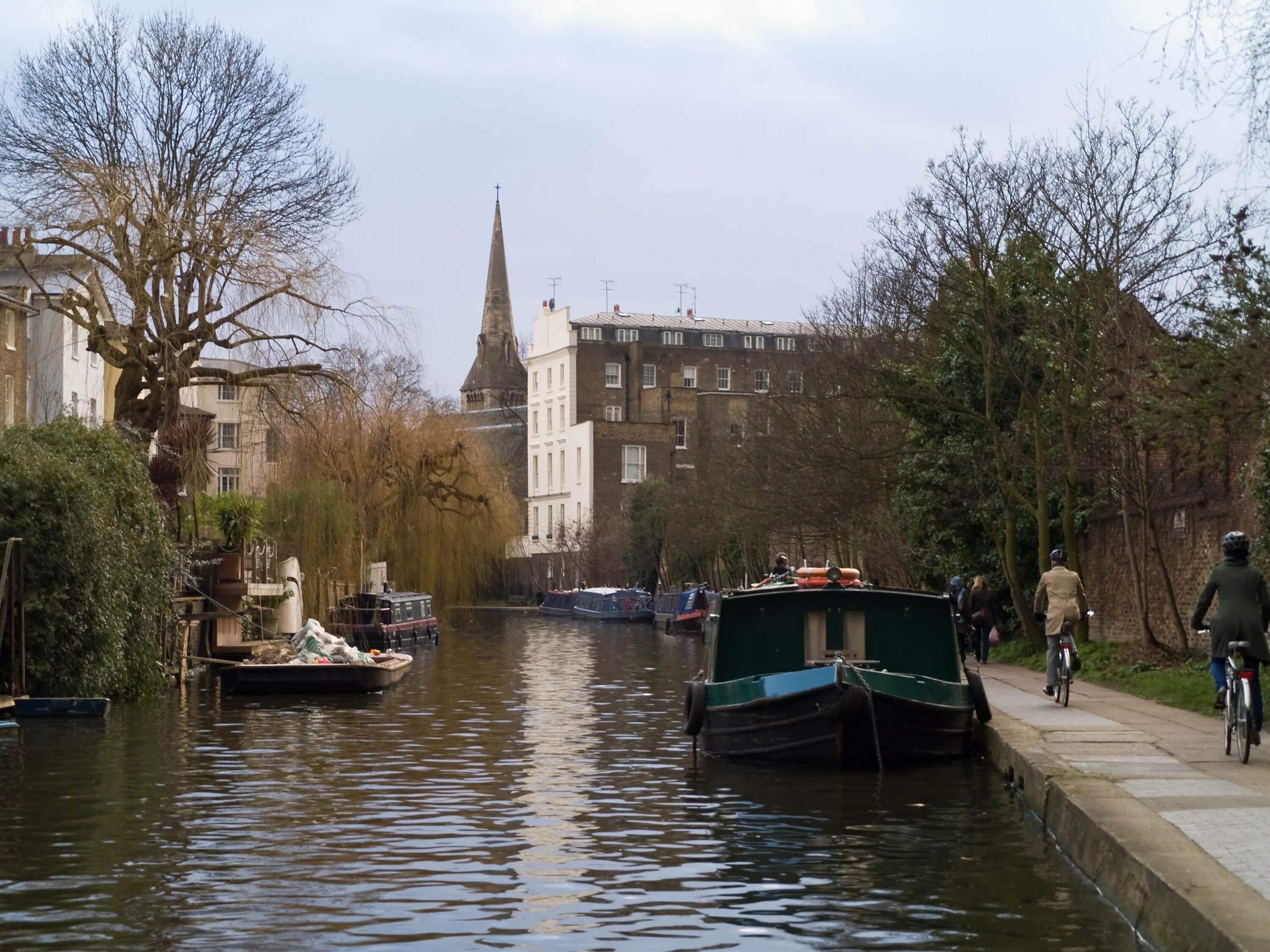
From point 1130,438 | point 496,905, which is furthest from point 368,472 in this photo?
point 496,905

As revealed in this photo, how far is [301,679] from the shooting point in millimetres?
31172

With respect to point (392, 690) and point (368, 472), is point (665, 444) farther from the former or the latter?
point (392, 690)

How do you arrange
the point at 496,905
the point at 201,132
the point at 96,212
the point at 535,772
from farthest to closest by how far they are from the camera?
the point at 201,132
the point at 96,212
the point at 535,772
the point at 496,905

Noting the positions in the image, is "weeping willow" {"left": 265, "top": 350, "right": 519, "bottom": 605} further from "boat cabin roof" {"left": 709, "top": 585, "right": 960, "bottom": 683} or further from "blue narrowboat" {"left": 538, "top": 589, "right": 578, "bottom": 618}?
"blue narrowboat" {"left": 538, "top": 589, "right": 578, "bottom": 618}

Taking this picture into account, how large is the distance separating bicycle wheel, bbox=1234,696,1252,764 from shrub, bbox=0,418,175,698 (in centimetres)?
1696

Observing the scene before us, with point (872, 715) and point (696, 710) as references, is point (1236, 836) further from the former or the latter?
point (696, 710)

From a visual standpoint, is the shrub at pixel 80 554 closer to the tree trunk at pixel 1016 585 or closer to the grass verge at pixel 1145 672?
the grass verge at pixel 1145 672

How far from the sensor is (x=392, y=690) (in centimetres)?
3300

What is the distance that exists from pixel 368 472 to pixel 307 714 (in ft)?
76.3

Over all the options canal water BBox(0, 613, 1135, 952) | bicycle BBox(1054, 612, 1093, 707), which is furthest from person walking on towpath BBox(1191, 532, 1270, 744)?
bicycle BBox(1054, 612, 1093, 707)

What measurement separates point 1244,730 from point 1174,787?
1604mm

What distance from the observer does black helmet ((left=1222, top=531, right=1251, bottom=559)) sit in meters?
14.9

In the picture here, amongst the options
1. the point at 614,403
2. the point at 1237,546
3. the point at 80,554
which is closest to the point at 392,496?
the point at 80,554

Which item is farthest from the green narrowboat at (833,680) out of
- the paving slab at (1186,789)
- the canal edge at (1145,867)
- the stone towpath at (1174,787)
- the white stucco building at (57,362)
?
the white stucco building at (57,362)
